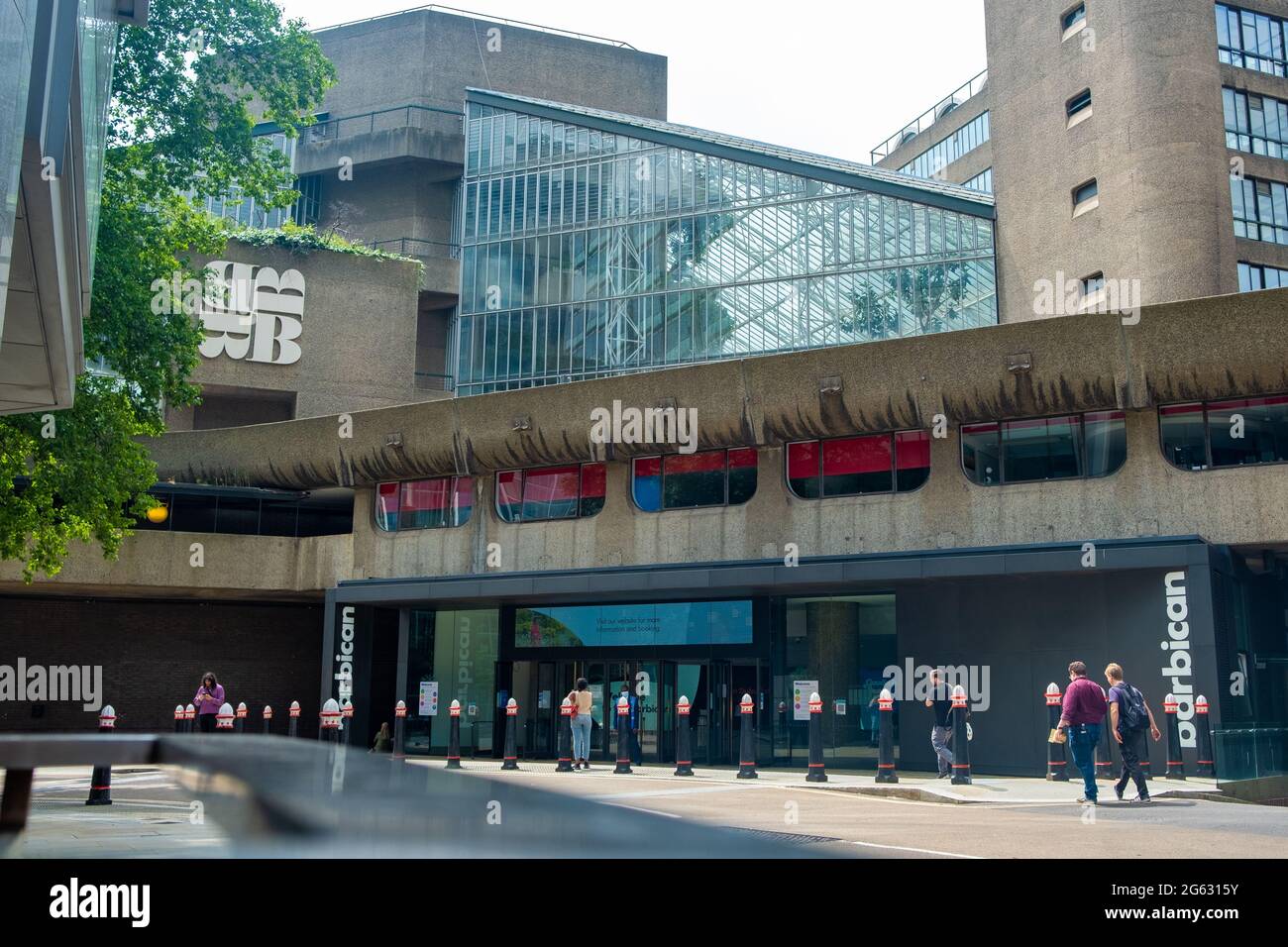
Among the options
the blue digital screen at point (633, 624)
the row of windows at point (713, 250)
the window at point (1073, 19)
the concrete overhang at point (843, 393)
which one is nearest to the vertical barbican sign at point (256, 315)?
the row of windows at point (713, 250)

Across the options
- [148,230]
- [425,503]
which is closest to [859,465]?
[425,503]

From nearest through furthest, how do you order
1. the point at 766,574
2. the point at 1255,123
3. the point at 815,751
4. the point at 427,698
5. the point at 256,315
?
the point at 815,751 < the point at 766,574 < the point at 427,698 < the point at 1255,123 < the point at 256,315

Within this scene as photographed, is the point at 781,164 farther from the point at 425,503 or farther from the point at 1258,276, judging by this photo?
the point at 425,503

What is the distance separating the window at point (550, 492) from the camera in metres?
28.2

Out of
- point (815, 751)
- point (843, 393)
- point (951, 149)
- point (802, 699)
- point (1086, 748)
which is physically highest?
point (951, 149)

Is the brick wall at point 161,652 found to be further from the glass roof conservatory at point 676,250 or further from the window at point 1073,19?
the window at point 1073,19

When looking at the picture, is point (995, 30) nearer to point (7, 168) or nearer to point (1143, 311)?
point (1143, 311)

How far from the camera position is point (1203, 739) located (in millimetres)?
19203

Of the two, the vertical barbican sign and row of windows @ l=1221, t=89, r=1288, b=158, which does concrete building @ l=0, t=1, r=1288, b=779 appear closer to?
the vertical barbican sign

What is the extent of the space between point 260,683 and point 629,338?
17.8 metres

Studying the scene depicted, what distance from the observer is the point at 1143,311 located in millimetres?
21703

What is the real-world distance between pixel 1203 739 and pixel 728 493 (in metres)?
10.8

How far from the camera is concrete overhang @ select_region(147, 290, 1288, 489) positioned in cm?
2136
